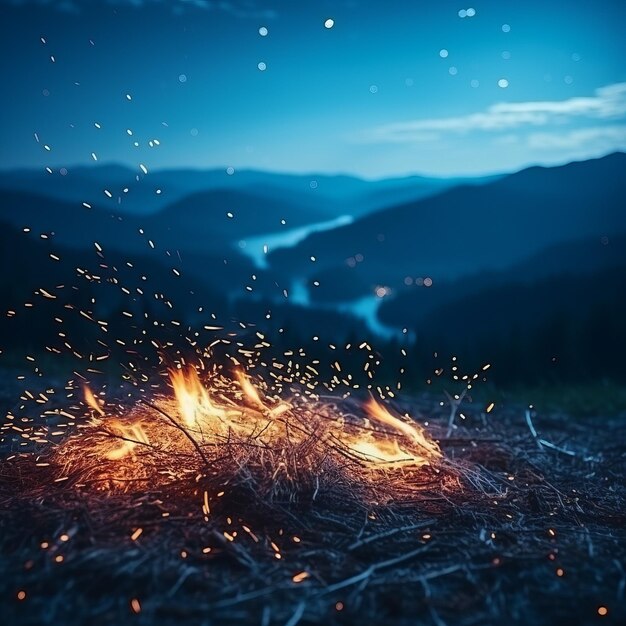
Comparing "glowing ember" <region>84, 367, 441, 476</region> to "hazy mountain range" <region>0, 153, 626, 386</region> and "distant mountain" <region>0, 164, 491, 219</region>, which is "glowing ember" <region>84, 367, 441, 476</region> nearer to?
"hazy mountain range" <region>0, 153, 626, 386</region>

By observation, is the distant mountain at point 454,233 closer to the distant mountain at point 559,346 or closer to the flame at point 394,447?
the distant mountain at point 559,346

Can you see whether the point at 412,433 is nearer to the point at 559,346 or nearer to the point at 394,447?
the point at 394,447

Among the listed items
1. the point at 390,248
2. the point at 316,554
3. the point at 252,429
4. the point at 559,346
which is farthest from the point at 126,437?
the point at 390,248

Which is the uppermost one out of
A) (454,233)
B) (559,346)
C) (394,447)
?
(394,447)

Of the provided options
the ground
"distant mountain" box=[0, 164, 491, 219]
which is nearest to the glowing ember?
the ground

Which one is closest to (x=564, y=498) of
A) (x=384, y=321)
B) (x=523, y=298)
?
(x=523, y=298)
